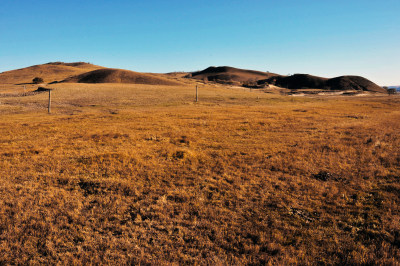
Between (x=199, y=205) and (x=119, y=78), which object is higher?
(x=119, y=78)

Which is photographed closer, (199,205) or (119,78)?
(199,205)

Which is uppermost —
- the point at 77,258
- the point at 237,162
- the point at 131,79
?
the point at 131,79

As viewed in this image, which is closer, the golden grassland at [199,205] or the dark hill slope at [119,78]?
the golden grassland at [199,205]

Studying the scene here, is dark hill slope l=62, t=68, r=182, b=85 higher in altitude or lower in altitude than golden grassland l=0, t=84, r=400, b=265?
higher

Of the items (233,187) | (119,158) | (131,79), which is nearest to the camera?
(233,187)

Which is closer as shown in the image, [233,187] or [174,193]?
[174,193]

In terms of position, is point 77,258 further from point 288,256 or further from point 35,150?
point 35,150

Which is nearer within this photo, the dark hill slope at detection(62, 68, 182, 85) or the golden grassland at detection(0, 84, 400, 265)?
the golden grassland at detection(0, 84, 400, 265)

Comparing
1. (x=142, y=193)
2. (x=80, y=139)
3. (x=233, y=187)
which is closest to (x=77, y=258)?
(x=142, y=193)

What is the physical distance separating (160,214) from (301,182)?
642 centimetres

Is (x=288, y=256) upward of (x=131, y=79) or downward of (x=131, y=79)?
downward

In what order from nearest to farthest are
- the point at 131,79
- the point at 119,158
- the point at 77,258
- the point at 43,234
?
the point at 77,258
the point at 43,234
the point at 119,158
the point at 131,79

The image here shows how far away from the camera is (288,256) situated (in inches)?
199

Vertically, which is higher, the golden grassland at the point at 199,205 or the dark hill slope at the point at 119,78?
the dark hill slope at the point at 119,78
